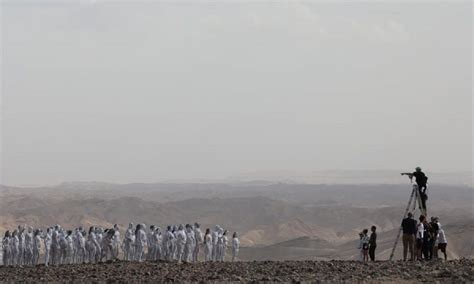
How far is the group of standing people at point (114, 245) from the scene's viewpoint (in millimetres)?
36250

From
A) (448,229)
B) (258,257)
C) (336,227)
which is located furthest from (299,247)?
(336,227)

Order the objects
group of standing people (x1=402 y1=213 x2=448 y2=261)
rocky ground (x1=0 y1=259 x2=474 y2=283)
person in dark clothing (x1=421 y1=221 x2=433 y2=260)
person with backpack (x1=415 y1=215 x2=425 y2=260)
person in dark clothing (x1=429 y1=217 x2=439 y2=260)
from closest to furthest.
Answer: rocky ground (x1=0 y1=259 x2=474 y2=283)
person with backpack (x1=415 y1=215 x2=425 y2=260)
group of standing people (x1=402 y1=213 x2=448 y2=261)
person in dark clothing (x1=421 y1=221 x2=433 y2=260)
person in dark clothing (x1=429 y1=217 x2=439 y2=260)

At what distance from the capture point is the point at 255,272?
2838 cm

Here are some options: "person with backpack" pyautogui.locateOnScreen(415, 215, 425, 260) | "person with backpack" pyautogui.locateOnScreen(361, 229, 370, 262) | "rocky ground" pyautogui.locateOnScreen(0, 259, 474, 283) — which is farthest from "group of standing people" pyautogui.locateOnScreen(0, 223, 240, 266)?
"person with backpack" pyautogui.locateOnScreen(415, 215, 425, 260)

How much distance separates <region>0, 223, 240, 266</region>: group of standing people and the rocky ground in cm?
323

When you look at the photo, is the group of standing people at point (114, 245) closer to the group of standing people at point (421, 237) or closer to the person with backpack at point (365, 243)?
the person with backpack at point (365, 243)

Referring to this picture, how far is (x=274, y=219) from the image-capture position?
111m

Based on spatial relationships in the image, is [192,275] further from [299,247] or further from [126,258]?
[299,247]

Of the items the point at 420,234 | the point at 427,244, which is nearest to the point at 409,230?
the point at 420,234

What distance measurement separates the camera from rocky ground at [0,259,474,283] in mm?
25328

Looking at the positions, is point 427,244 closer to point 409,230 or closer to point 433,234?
point 433,234

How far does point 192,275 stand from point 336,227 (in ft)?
262

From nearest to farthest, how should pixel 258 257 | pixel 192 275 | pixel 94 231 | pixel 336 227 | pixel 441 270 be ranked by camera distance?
pixel 441 270, pixel 192 275, pixel 94 231, pixel 258 257, pixel 336 227

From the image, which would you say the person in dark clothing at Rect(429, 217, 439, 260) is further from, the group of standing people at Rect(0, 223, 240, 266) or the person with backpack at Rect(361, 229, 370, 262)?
the group of standing people at Rect(0, 223, 240, 266)
